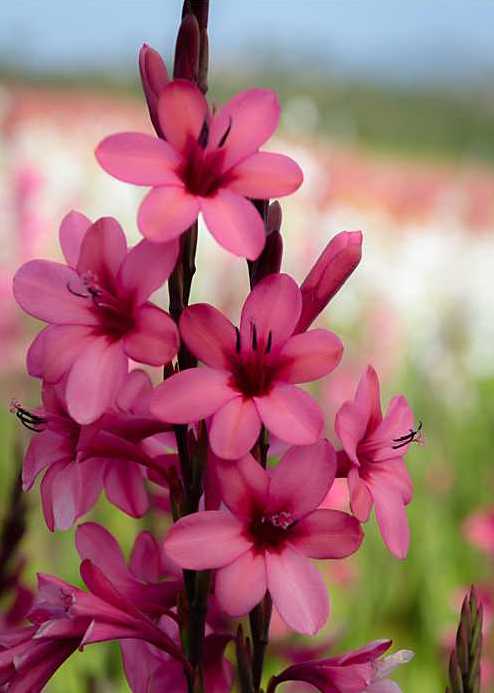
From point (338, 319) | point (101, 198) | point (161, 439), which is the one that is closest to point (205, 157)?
point (161, 439)

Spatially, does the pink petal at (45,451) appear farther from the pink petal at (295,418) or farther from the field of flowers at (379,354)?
the field of flowers at (379,354)

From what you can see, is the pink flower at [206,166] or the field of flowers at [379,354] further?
the field of flowers at [379,354]

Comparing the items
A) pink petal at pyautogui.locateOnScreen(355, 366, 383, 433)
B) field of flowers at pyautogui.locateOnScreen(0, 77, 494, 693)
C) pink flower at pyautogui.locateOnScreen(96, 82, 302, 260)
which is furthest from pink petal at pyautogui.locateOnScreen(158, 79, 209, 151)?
field of flowers at pyautogui.locateOnScreen(0, 77, 494, 693)

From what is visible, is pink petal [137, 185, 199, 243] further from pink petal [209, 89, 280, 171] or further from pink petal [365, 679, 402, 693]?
pink petal [365, 679, 402, 693]

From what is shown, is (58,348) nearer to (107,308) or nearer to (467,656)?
(107,308)

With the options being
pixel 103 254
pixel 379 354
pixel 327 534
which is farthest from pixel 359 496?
pixel 379 354

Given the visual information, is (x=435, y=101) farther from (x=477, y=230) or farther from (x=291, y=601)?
(x=291, y=601)

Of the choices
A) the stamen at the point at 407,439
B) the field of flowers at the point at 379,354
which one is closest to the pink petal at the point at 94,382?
the stamen at the point at 407,439
